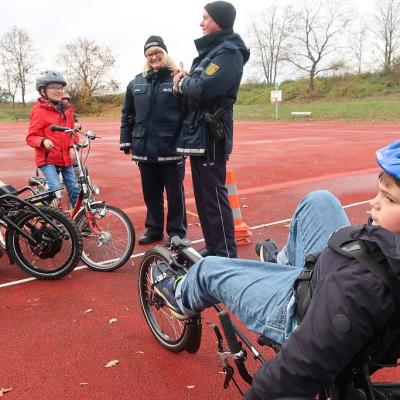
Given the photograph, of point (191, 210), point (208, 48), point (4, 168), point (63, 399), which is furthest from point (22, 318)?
point (4, 168)

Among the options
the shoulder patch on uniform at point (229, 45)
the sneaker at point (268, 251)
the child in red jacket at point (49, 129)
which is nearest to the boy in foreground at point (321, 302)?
the sneaker at point (268, 251)

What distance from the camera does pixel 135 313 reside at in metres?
3.73

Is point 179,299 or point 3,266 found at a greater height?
point 179,299

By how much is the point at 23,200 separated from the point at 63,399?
210cm

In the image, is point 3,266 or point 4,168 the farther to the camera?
point 4,168

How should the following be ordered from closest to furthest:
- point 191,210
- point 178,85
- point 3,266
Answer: point 178,85
point 3,266
point 191,210

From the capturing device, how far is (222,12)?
4.02 metres

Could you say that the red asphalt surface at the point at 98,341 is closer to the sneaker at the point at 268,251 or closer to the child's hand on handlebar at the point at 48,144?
the sneaker at the point at 268,251

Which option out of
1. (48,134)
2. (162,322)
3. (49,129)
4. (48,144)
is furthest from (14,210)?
(162,322)

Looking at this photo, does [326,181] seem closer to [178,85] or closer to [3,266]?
[178,85]

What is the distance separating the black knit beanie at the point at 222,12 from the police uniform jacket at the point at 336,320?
295 centimetres

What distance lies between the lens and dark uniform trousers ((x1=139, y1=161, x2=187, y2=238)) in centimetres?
521

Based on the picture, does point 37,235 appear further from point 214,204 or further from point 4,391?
point 4,391

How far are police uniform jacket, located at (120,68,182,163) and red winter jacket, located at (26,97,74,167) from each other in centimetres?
111
